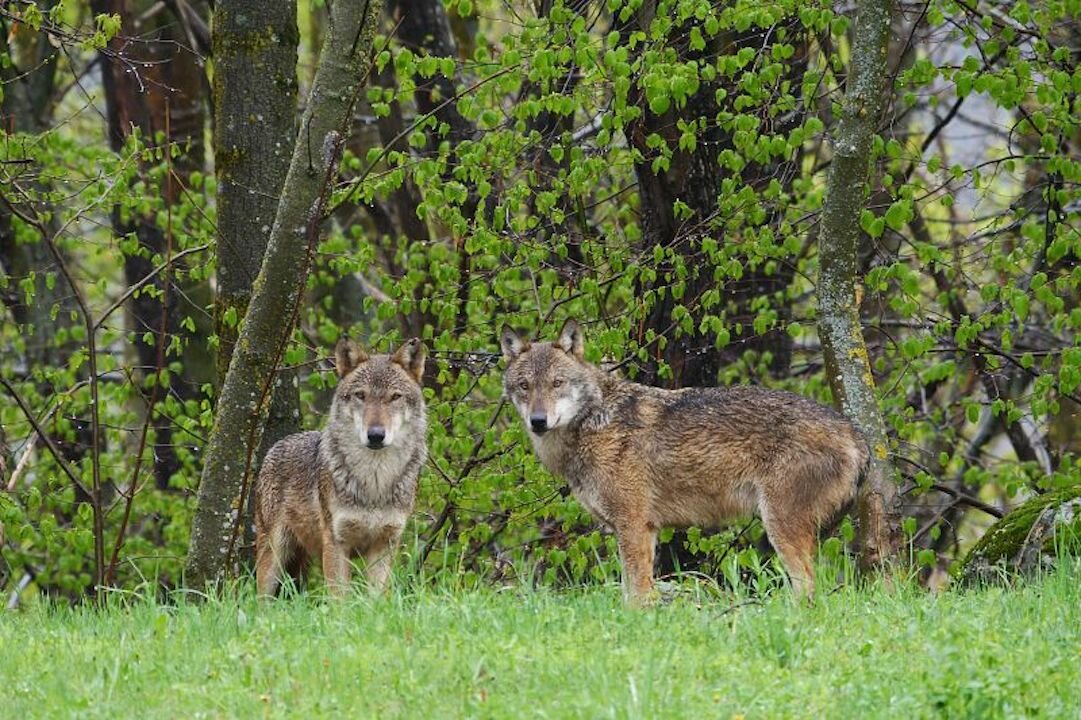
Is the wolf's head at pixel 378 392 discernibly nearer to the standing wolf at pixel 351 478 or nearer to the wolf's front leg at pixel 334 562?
the standing wolf at pixel 351 478

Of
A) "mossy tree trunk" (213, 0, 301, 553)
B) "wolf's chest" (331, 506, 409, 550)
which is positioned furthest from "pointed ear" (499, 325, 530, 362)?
"mossy tree trunk" (213, 0, 301, 553)

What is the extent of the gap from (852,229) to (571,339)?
207 centimetres

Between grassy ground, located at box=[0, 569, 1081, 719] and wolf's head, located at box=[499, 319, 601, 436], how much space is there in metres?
2.61

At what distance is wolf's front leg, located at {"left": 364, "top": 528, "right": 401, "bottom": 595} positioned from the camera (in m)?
10.1

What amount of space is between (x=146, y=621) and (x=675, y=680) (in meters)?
2.94

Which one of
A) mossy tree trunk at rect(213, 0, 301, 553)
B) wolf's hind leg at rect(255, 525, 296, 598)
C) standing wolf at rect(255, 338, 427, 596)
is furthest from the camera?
mossy tree trunk at rect(213, 0, 301, 553)

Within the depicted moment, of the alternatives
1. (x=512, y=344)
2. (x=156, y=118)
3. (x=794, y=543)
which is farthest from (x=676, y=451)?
(x=156, y=118)

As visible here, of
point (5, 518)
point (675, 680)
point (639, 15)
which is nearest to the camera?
point (675, 680)

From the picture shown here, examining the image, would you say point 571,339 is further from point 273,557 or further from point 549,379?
point 273,557

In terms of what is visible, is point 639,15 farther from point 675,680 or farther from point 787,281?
point 675,680

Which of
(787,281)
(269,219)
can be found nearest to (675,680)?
(269,219)

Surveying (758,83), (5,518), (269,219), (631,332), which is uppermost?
(758,83)

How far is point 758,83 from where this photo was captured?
12070 mm

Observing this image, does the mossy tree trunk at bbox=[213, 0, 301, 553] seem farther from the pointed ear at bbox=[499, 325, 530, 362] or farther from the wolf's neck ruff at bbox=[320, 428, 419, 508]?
the pointed ear at bbox=[499, 325, 530, 362]
